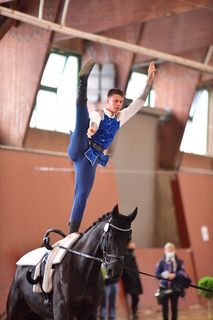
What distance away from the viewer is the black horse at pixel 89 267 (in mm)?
4617

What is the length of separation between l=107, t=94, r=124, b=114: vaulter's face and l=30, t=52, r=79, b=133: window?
18.6 ft

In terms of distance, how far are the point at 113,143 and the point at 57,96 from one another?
191 cm

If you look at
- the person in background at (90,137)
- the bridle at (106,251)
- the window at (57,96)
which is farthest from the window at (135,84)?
the bridle at (106,251)

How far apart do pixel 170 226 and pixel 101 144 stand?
10.2 metres

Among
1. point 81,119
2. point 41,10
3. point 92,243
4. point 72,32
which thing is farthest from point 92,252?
point 72,32

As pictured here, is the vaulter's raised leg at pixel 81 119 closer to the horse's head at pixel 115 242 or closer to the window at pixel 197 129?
the horse's head at pixel 115 242

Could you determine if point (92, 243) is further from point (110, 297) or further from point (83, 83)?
point (110, 297)

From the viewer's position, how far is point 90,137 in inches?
184

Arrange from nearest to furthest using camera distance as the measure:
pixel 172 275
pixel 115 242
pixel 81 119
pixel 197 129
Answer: pixel 115 242 < pixel 81 119 < pixel 172 275 < pixel 197 129

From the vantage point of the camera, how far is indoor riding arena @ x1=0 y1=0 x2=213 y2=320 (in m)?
5.84

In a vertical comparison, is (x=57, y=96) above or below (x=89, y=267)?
above

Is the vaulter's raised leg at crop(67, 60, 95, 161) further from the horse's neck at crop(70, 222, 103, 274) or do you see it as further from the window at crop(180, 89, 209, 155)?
the window at crop(180, 89, 209, 155)

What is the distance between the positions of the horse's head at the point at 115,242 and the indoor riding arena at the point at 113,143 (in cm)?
1

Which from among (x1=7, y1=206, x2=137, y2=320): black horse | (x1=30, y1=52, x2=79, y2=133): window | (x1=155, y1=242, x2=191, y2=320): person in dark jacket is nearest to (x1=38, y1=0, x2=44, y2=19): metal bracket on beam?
(x1=30, y1=52, x2=79, y2=133): window
